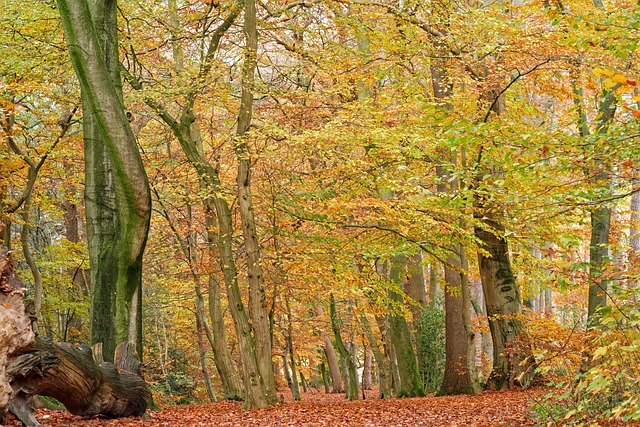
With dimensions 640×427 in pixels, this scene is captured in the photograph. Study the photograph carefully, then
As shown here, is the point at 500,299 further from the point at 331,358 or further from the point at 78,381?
the point at 331,358

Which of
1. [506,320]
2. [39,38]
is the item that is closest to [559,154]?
[506,320]

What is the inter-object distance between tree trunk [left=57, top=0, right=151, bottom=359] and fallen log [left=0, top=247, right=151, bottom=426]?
99cm

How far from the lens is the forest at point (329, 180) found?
758 centimetres

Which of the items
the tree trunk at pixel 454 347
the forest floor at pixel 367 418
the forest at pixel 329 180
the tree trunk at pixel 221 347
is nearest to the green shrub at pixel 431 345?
the forest at pixel 329 180

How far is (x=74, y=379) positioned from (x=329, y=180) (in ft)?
33.3

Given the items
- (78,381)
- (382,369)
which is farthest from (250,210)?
(382,369)

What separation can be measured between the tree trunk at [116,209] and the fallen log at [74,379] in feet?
3.25

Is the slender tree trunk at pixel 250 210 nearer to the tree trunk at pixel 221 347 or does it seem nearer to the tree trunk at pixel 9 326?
the tree trunk at pixel 221 347

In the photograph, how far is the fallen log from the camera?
6.18 metres

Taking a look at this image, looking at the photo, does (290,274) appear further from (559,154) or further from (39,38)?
(559,154)

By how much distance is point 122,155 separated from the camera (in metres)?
9.73

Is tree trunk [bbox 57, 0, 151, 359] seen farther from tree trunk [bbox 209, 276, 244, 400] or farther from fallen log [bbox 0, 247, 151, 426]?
tree trunk [bbox 209, 276, 244, 400]

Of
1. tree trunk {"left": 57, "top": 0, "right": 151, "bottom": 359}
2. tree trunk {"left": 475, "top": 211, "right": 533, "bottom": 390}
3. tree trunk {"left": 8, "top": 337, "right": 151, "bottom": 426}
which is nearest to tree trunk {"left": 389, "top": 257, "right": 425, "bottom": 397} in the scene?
tree trunk {"left": 475, "top": 211, "right": 533, "bottom": 390}

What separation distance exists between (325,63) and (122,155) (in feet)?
18.8
